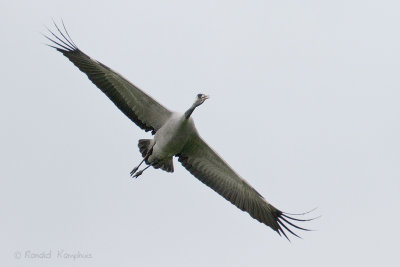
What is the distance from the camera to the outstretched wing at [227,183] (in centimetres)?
2662

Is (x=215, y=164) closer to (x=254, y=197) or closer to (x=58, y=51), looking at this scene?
(x=254, y=197)

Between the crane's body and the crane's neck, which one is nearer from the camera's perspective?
the crane's neck

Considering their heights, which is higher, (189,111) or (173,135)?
(189,111)

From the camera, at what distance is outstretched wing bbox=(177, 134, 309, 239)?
26.6m

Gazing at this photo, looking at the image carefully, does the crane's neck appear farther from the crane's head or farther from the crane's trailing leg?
the crane's trailing leg

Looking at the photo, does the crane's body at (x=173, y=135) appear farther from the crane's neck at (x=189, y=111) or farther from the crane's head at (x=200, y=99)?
the crane's head at (x=200, y=99)

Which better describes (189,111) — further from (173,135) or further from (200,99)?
(173,135)

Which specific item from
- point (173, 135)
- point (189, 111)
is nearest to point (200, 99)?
point (189, 111)

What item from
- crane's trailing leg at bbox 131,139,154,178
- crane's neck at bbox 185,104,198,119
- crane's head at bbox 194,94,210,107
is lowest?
crane's trailing leg at bbox 131,139,154,178

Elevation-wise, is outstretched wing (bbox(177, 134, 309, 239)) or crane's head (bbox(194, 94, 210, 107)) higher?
crane's head (bbox(194, 94, 210, 107))

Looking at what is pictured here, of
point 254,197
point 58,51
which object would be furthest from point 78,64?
point 254,197

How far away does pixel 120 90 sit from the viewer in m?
26.4

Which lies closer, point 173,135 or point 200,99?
point 200,99

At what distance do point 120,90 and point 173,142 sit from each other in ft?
5.14
